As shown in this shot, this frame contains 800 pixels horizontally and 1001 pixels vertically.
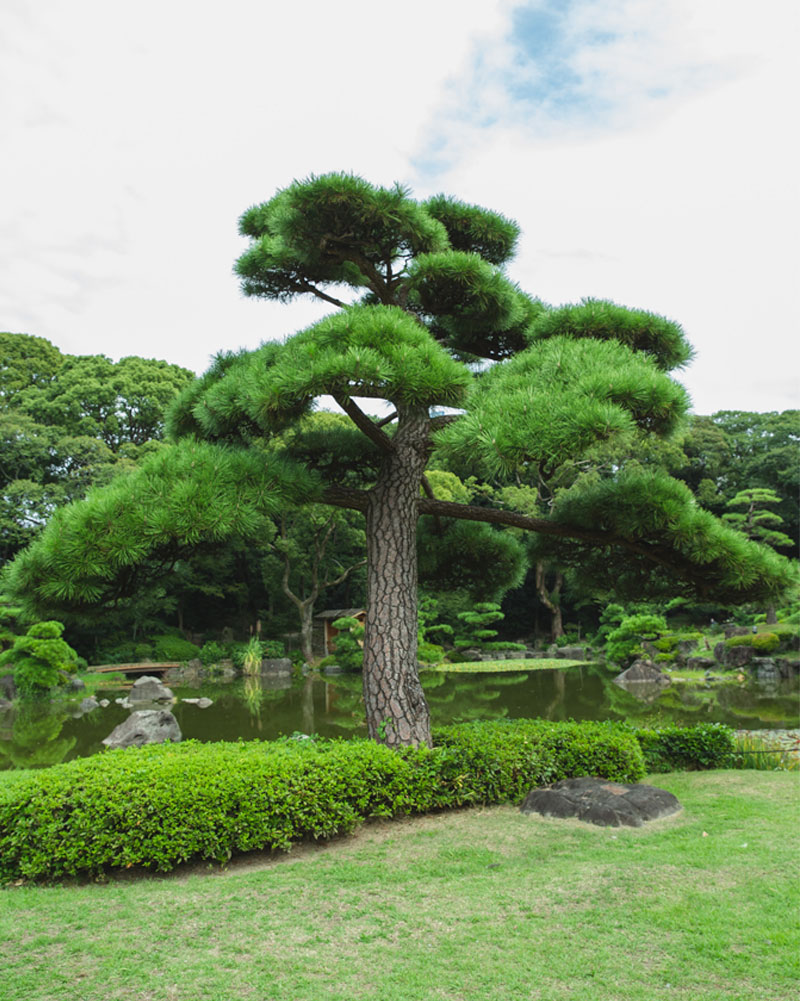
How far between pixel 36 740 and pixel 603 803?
771 cm

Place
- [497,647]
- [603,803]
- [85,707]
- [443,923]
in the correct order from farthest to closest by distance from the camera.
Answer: [497,647], [85,707], [603,803], [443,923]

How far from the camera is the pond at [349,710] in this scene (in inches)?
341

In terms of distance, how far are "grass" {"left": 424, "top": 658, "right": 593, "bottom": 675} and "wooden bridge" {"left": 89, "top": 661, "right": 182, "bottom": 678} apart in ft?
20.7

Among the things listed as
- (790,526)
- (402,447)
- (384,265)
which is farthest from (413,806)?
(790,526)

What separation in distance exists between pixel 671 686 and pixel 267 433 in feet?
36.2

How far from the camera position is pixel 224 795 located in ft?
10.4

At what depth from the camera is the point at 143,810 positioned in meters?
3.08

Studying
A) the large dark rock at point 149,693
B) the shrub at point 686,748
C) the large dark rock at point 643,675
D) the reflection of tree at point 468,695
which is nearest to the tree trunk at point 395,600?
the shrub at point 686,748

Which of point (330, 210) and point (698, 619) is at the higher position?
point (330, 210)

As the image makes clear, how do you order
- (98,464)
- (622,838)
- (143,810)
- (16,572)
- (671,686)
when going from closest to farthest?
(143,810) → (622,838) → (16,572) → (671,686) → (98,464)

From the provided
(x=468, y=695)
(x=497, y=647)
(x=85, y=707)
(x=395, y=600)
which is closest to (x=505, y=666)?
(x=497, y=647)

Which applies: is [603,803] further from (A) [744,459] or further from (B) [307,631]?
(A) [744,459]

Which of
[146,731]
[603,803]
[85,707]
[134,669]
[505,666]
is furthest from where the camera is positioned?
[505,666]

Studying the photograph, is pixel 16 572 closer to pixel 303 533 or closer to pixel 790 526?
pixel 303 533
